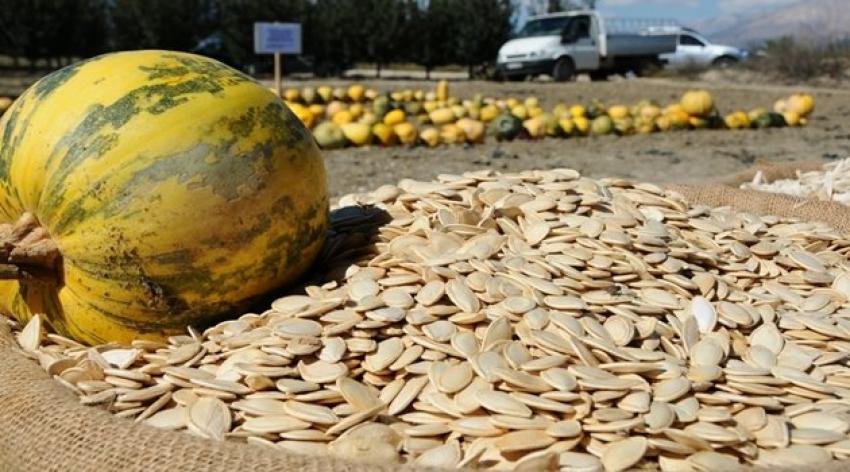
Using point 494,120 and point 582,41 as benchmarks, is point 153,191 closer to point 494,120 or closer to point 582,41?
point 494,120

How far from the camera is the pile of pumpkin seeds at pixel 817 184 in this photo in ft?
11.8

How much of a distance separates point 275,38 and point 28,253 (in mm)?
8056

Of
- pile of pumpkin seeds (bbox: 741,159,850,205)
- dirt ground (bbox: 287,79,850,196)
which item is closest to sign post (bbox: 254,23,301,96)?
dirt ground (bbox: 287,79,850,196)

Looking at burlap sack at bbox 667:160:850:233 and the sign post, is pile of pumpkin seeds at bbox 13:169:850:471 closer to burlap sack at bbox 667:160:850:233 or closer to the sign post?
burlap sack at bbox 667:160:850:233

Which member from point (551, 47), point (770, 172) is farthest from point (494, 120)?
point (551, 47)

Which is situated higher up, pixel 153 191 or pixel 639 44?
pixel 639 44

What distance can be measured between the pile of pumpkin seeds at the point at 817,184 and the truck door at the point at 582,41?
45.8 feet

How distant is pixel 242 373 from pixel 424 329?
0.38 meters

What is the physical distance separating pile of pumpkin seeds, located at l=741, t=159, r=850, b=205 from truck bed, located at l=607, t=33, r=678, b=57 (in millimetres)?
16053

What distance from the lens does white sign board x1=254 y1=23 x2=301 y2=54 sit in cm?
935

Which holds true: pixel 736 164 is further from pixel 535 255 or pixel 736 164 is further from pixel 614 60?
pixel 614 60

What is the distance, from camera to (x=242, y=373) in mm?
1671

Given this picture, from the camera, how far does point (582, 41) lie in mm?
17969

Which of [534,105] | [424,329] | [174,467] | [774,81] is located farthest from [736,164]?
[774,81]
